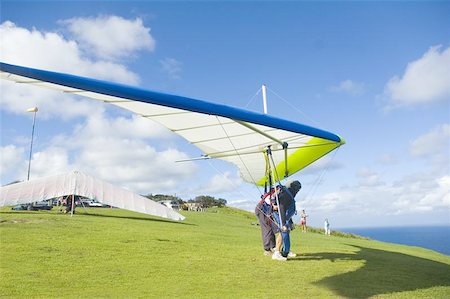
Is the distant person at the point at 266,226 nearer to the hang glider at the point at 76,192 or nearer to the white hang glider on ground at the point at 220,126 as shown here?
the white hang glider on ground at the point at 220,126

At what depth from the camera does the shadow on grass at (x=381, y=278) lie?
652 cm

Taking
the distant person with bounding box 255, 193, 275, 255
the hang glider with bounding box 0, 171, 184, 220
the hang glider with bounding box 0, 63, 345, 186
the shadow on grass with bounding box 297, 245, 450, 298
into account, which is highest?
the hang glider with bounding box 0, 63, 345, 186

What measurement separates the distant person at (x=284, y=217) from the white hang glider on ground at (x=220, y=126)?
50 cm

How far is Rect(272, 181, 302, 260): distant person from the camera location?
29.2ft

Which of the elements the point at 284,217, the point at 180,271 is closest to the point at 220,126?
the point at 284,217

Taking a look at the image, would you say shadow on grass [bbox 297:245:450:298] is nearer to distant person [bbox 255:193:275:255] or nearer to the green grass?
the green grass

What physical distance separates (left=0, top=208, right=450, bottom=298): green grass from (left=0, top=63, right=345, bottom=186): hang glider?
98.4 inches

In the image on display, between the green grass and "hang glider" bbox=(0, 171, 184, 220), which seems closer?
the green grass

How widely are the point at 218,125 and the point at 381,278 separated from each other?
4.56 m

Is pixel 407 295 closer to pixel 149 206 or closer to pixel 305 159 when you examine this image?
pixel 305 159

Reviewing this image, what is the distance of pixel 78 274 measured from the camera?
6691 mm

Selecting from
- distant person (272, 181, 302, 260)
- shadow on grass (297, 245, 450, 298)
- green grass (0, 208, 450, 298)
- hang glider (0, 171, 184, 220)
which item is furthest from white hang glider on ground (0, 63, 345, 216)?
hang glider (0, 171, 184, 220)

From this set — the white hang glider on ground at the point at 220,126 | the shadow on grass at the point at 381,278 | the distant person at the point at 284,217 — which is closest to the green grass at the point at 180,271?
the shadow on grass at the point at 381,278

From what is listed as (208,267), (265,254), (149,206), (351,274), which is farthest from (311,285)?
(149,206)
